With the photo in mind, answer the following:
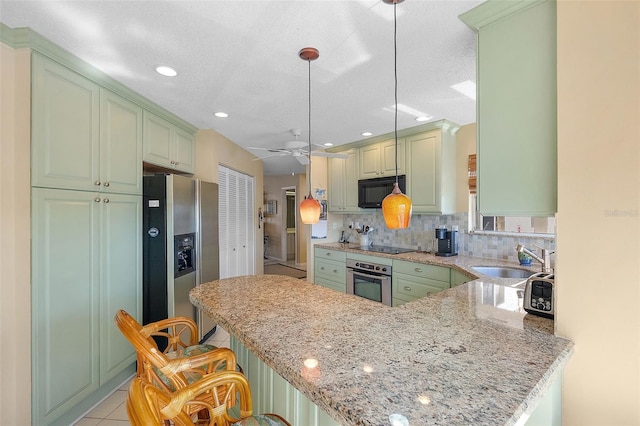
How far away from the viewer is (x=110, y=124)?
2084mm

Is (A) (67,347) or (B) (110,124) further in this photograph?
(B) (110,124)

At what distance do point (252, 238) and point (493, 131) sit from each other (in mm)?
3950

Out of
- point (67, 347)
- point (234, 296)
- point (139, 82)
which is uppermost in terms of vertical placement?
point (139, 82)

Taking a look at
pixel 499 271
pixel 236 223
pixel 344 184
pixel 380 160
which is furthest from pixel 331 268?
pixel 499 271

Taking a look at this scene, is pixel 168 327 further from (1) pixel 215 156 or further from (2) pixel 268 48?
(1) pixel 215 156

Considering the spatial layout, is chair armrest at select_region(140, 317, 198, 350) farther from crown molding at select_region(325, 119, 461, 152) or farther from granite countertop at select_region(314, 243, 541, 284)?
crown molding at select_region(325, 119, 461, 152)

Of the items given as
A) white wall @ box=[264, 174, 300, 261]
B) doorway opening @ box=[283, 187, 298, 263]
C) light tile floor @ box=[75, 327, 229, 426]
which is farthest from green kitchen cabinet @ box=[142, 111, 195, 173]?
doorway opening @ box=[283, 187, 298, 263]

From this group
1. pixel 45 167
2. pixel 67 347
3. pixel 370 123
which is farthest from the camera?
pixel 370 123

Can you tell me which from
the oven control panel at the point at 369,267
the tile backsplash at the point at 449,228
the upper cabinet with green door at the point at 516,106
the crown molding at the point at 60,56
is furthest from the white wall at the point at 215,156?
the upper cabinet with green door at the point at 516,106

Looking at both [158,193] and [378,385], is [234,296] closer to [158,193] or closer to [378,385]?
[378,385]

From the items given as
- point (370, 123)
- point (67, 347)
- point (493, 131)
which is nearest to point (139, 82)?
point (67, 347)

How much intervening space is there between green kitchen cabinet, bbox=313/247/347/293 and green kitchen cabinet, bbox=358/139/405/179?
3.82 feet

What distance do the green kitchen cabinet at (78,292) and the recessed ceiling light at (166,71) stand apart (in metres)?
0.95

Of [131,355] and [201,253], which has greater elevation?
[201,253]
